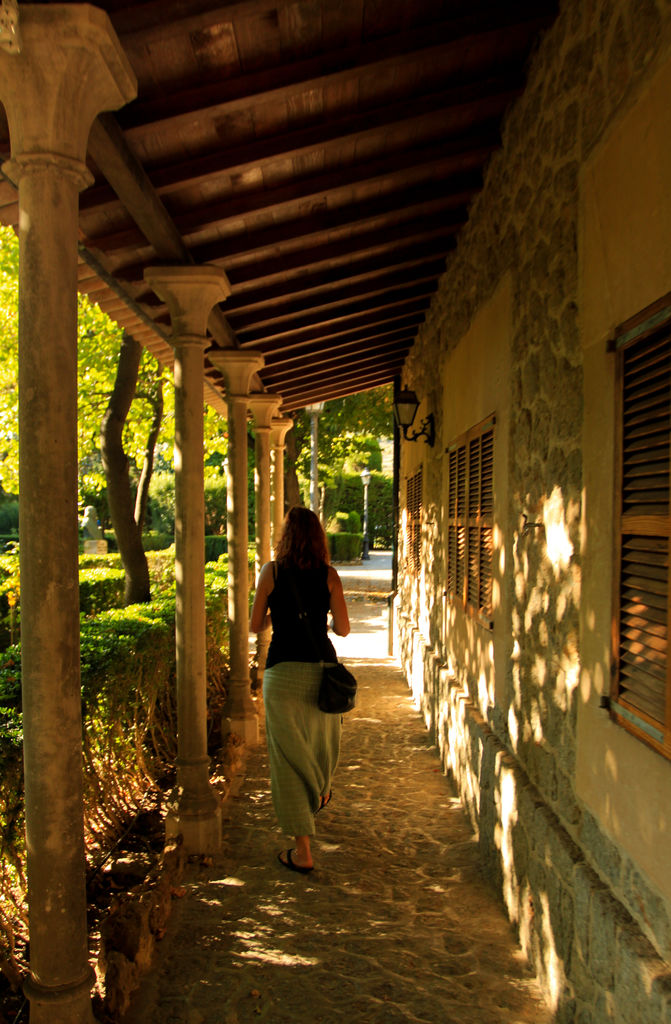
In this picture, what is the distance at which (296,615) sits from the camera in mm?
3943

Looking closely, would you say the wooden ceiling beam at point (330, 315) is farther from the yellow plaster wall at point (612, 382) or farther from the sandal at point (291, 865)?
the sandal at point (291, 865)

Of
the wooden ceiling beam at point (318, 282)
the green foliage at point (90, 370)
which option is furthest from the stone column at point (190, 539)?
the green foliage at point (90, 370)

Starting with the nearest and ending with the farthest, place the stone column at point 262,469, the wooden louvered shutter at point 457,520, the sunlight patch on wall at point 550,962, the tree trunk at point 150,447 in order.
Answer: the sunlight patch on wall at point 550,962 → the wooden louvered shutter at point 457,520 → the stone column at point 262,469 → the tree trunk at point 150,447

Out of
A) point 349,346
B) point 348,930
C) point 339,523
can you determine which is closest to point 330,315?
point 349,346

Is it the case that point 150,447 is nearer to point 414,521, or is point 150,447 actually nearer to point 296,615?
point 414,521

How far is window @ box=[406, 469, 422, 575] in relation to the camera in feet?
28.2

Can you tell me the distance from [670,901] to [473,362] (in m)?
3.68

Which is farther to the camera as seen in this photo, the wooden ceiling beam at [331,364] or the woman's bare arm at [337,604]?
the wooden ceiling beam at [331,364]

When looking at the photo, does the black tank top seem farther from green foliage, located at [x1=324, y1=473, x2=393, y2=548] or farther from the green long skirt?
green foliage, located at [x1=324, y1=473, x2=393, y2=548]

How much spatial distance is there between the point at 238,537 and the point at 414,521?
124 inches

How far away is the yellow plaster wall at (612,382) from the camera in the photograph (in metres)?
2.09

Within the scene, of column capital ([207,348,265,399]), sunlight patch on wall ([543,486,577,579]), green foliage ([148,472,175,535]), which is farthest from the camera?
green foliage ([148,472,175,535])

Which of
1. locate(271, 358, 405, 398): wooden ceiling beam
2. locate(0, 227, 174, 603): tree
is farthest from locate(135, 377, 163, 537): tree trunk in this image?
locate(271, 358, 405, 398): wooden ceiling beam

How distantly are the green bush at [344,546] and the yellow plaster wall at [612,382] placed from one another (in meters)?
28.6
